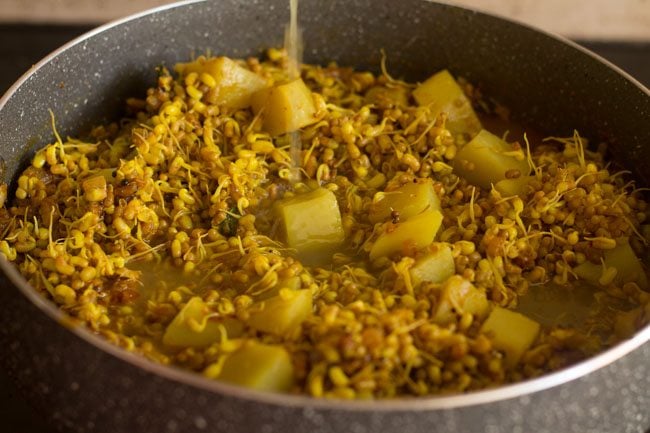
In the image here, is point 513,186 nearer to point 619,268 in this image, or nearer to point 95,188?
point 619,268

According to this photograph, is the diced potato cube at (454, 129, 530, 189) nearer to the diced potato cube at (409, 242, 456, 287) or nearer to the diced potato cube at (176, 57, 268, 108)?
the diced potato cube at (409, 242, 456, 287)

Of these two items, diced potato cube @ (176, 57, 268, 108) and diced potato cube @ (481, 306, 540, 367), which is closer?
diced potato cube @ (481, 306, 540, 367)

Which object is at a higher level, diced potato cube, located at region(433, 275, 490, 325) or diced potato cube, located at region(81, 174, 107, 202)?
diced potato cube, located at region(81, 174, 107, 202)

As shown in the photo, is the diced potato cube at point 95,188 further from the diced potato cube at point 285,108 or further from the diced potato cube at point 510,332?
the diced potato cube at point 510,332

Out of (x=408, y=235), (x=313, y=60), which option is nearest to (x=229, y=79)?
(x=313, y=60)

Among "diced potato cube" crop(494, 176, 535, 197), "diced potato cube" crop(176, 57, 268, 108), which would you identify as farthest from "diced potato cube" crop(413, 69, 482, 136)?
"diced potato cube" crop(176, 57, 268, 108)

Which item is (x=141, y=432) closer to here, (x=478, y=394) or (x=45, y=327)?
(x=45, y=327)

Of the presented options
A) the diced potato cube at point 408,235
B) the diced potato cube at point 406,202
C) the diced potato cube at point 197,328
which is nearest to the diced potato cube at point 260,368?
the diced potato cube at point 197,328

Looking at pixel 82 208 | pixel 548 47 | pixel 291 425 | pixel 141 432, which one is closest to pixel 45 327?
pixel 141 432
